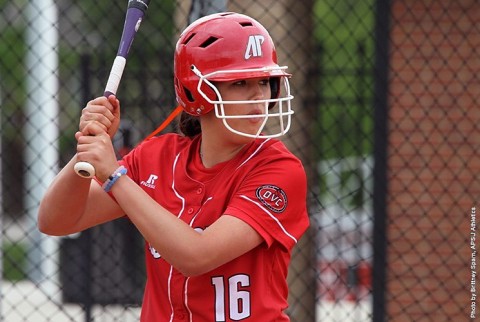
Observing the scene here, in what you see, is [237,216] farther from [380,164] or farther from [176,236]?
[380,164]

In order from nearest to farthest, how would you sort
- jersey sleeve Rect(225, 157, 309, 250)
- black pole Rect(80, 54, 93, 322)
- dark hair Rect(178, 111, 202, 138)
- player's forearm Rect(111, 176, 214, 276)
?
player's forearm Rect(111, 176, 214, 276)
jersey sleeve Rect(225, 157, 309, 250)
dark hair Rect(178, 111, 202, 138)
black pole Rect(80, 54, 93, 322)

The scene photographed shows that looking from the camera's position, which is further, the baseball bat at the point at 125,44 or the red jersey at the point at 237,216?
the baseball bat at the point at 125,44

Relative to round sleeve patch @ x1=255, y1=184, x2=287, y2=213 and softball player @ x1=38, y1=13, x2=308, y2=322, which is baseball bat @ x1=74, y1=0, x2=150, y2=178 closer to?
softball player @ x1=38, y1=13, x2=308, y2=322

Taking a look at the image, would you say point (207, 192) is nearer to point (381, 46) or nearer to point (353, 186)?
point (381, 46)

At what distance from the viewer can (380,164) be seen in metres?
5.39

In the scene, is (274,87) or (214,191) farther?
(274,87)

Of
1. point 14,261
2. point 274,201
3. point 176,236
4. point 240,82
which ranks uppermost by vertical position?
point 240,82

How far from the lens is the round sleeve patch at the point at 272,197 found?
2691 mm

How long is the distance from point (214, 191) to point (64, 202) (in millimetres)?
445

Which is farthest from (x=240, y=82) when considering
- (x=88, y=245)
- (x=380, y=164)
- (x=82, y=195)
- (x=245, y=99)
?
(x=88, y=245)

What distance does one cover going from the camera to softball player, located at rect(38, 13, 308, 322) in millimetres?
2596

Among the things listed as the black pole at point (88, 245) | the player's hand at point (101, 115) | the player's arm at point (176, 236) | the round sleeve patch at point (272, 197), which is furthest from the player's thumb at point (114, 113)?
the black pole at point (88, 245)

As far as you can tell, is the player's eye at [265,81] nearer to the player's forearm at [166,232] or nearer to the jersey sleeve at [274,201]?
the jersey sleeve at [274,201]

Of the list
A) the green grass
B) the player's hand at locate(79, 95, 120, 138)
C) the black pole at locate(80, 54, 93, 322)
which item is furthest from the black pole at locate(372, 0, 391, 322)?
the green grass
